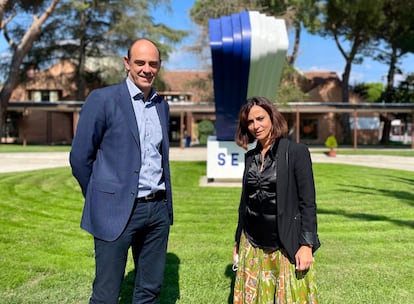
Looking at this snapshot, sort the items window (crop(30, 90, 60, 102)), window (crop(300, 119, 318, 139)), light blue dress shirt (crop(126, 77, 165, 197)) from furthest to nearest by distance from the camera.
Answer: window (crop(30, 90, 60, 102))
window (crop(300, 119, 318, 139))
light blue dress shirt (crop(126, 77, 165, 197))

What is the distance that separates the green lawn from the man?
1309 mm

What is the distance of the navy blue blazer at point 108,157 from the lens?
2.15 meters

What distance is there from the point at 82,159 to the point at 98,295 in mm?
762

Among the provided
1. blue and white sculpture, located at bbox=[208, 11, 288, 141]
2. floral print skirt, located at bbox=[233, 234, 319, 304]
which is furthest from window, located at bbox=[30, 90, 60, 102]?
floral print skirt, located at bbox=[233, 234, 319, 304]

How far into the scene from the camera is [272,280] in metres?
2.24

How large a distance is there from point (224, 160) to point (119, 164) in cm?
736

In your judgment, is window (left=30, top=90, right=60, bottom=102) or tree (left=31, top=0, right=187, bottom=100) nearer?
tree (left=31, top=0, right=187, bottom=100)

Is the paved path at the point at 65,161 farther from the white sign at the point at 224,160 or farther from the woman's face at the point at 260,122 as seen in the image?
the woman's face at the point at 260,122

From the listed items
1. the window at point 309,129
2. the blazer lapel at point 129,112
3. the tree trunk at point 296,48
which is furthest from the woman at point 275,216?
the window at point 309,129

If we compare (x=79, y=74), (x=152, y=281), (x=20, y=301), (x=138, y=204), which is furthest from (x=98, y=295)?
(x=79, y=74)

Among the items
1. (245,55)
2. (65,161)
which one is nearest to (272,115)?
(245,55)

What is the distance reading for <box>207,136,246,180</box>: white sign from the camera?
9.38 metres

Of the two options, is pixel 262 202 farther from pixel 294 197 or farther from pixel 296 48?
pixel 296 48

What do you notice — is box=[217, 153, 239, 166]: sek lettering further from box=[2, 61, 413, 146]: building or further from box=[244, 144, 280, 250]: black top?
box=[2, 61, 413, 146]: building
